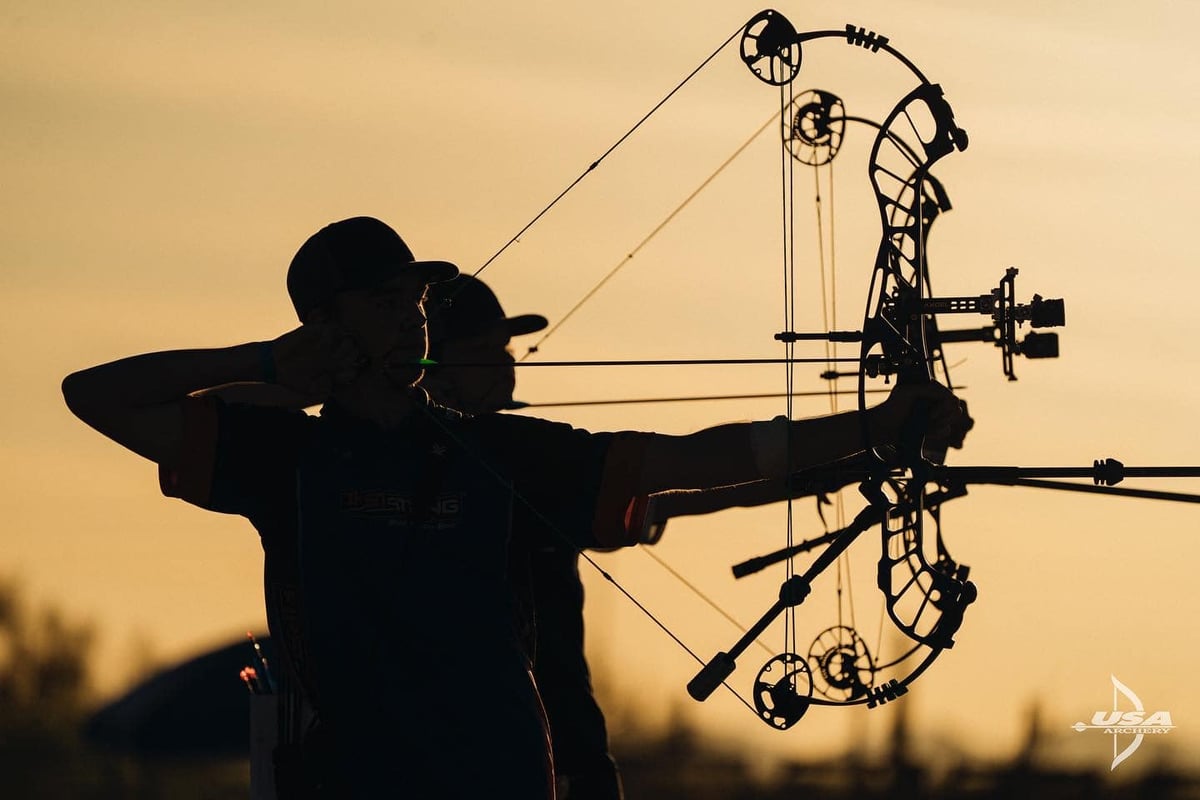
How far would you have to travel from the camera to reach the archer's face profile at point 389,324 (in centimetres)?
584

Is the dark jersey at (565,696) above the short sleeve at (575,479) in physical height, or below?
below

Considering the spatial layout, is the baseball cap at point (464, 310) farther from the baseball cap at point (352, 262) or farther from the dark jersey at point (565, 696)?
the baseball cap at point (352, 262)

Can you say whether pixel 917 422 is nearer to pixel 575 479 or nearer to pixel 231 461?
pixel 575 479

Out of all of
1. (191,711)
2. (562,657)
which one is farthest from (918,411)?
(191,711)

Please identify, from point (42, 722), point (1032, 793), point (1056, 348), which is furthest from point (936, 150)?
point (42, 722)

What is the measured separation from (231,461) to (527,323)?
324 centimetres

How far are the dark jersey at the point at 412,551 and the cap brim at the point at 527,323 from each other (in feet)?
9.96

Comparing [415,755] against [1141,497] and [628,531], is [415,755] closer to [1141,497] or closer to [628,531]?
[628,531]

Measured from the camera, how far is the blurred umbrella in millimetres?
20375

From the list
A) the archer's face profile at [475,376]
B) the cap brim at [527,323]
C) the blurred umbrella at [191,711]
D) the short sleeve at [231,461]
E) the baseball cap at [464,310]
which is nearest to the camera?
the short sleeve at [231,461]

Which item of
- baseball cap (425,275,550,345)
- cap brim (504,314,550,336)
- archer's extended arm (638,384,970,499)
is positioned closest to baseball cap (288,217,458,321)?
archer's extended arm (638,384,970,499)

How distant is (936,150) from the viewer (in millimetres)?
6918

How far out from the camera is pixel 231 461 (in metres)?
5.81

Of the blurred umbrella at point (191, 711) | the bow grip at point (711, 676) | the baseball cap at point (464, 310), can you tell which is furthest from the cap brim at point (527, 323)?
the blurred umbrella at point (191, 711)
